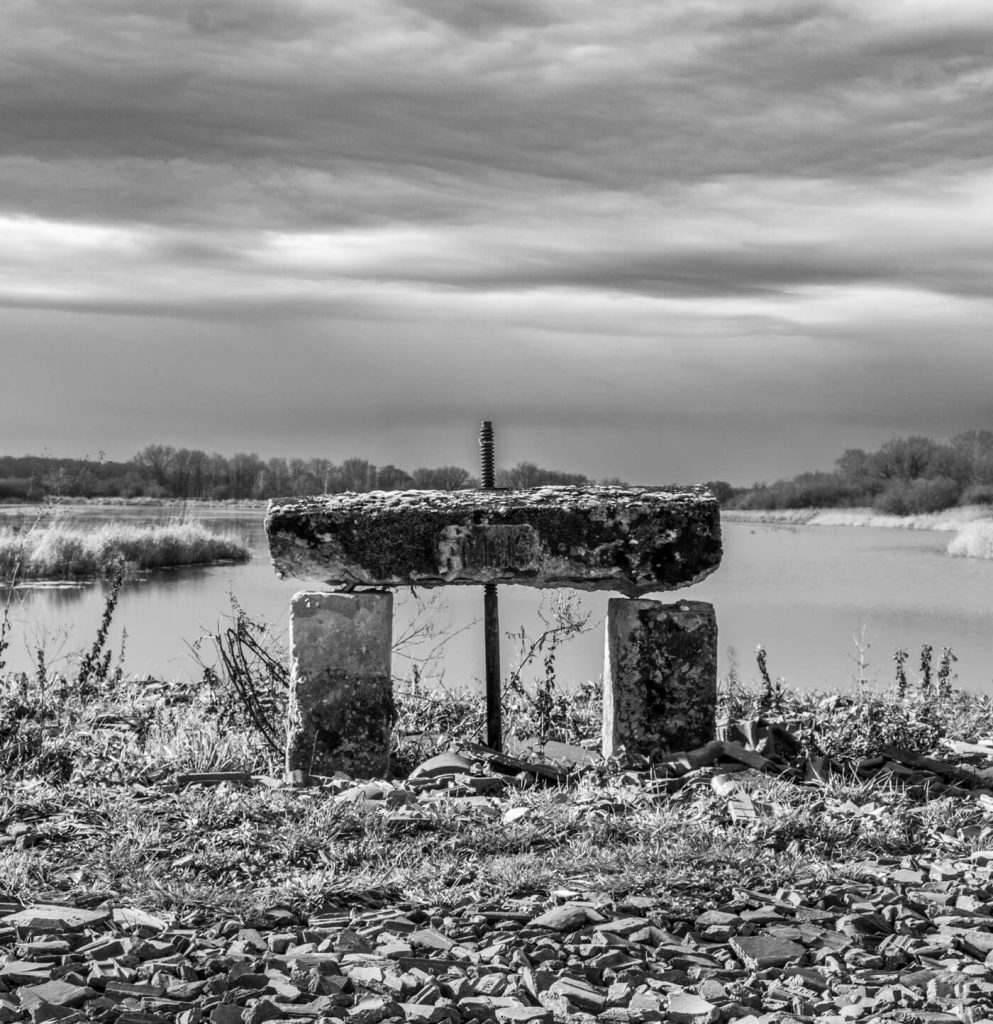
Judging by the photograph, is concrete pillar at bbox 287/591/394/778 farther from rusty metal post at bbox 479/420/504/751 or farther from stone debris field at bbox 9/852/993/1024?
stone debris field at bbox 9/852/993/1024

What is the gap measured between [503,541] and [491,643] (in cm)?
121

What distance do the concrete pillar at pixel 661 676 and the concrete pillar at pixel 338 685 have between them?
1.30m

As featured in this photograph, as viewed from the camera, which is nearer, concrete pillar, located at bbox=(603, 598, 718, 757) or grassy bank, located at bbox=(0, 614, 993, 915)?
grassy bank, located at bbox=(0, 614, 993, 915)

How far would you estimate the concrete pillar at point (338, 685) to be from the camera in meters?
6.18

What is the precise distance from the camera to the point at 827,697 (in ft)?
29.6

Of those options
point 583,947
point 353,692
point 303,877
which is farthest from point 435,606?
point 583,947

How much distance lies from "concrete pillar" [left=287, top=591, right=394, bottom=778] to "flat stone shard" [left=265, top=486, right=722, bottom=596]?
210mm

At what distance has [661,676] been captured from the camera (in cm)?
625

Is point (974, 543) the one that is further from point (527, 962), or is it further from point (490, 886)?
point (527, 962)

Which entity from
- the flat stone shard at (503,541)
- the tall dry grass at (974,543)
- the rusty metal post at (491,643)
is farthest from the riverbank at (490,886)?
the tall dry grass at (974,543)

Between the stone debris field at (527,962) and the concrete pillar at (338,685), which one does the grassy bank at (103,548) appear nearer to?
the concrete pillar at (338,685)

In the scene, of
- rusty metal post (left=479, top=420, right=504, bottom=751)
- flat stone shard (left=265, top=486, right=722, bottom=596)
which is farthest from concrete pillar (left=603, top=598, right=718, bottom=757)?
rusty metal post (left=479, top=420, right=504, bottom=751)

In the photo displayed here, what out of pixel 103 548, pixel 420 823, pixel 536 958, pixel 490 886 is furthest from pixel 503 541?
pixel 103 548

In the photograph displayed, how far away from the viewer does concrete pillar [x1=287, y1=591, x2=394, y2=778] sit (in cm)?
618
